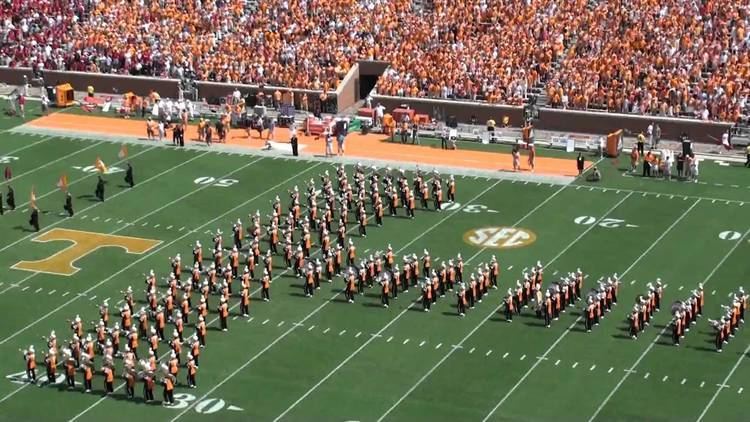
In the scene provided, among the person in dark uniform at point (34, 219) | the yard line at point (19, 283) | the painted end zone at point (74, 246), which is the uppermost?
the person in dark uniform at point (34, 219)

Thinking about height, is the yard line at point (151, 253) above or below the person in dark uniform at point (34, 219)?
below

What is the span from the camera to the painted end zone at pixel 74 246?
48.9 metres

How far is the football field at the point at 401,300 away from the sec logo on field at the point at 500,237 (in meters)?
0.10

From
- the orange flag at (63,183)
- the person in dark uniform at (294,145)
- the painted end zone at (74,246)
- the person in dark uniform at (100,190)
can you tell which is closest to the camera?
the painted end zone at (74,246)

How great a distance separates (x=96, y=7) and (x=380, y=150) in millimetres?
20037

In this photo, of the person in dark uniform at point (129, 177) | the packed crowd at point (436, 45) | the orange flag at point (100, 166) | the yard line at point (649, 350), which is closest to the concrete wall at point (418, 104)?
the packed crowd at point (436, 45)

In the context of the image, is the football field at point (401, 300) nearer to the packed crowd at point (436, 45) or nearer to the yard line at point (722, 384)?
the yard line at point (722, 384)

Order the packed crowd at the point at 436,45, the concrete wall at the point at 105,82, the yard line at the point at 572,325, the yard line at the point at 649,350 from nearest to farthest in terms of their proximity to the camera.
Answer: the yard line at the point at 649,350, the yard line at the point at 572,325, the packed crowd at the point at 436,45, the concrete wall at the point at 105,82

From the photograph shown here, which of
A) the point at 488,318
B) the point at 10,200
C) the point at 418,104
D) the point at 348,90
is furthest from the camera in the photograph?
the point at 348,90

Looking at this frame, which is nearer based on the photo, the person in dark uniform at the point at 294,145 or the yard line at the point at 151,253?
the yard line at the point at 151,253

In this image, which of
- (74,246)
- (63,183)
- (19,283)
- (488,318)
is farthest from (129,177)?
(488,318)

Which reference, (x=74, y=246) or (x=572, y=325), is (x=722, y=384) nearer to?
(x=572, y=325)

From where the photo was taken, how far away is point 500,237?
5119cm

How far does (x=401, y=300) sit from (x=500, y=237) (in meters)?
6.12
